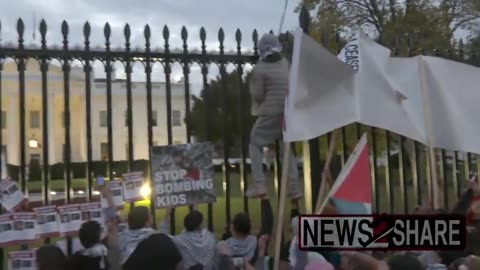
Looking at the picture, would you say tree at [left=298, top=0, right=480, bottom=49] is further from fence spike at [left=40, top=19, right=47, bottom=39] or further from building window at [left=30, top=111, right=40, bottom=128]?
fence spike at [left=40, top=19, right=47, bottom=39]

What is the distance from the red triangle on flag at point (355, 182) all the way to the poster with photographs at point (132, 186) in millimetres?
1891

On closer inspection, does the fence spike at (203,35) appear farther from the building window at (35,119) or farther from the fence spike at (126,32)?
the building window at (35,119)

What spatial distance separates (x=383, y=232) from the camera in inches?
211

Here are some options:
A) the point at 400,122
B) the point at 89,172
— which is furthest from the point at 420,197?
the point at 89,172

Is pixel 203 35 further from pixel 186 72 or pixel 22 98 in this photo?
pixel 22 98

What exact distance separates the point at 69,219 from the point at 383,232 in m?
2.66

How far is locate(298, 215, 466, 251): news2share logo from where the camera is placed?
17.3ft

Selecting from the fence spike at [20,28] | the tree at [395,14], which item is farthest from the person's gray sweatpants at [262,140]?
the tree at [395,14]

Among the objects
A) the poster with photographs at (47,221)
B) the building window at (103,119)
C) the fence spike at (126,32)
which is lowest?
the poster with photographs at (47,221)

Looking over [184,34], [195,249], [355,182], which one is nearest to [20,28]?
[184,34]

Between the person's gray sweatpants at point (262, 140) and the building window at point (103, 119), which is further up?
the building window at point (103, 119)

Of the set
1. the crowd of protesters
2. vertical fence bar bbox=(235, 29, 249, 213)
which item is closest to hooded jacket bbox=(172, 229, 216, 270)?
the crowd of protesters

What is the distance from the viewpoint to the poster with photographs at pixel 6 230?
6.21 meters

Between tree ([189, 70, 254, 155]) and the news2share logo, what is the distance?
2.26 m
